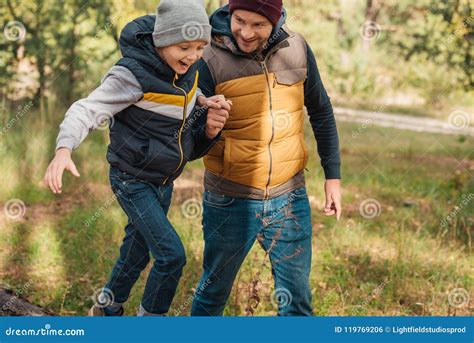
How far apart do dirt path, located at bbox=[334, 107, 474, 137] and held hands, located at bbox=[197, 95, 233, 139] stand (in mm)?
8716

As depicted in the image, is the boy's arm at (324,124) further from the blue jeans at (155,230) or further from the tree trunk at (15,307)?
the tree trunk at (15,307)

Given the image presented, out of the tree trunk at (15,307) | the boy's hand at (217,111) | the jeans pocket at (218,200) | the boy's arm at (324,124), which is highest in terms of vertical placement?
the boy's hand at (217,111)

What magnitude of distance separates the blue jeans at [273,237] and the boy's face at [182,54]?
2.18 feet

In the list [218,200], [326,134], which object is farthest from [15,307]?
[326,134]

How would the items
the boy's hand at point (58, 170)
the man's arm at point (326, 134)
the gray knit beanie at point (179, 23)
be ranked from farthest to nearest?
the man's arm at point (326, 134) < the gray knit beanie at point (179, 23) < the boy's hand at point (58, 170)

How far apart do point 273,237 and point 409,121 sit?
11021 mm

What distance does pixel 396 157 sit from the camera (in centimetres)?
892

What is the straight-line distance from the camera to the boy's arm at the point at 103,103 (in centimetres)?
253

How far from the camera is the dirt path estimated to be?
39.8ft

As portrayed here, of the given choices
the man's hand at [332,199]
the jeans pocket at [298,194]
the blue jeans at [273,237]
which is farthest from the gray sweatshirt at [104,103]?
the man's hand at [332,199]

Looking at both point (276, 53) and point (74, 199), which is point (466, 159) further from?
point (276, 53)

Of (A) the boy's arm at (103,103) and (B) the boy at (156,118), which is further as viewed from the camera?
(B) the boy at (156,118)

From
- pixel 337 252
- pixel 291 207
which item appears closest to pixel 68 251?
pixel 337 252

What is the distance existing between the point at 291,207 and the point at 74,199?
3.29m
